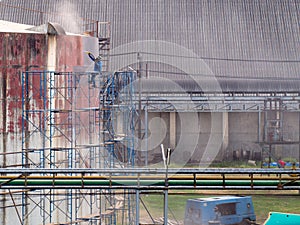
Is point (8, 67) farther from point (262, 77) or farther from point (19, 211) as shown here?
point (262, 77)

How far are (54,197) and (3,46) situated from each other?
140 inches

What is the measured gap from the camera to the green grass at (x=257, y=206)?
73.7 feet

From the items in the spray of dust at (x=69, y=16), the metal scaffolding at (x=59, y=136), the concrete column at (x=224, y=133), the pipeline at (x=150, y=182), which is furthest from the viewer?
the spray of dust at (x=69, y=16)

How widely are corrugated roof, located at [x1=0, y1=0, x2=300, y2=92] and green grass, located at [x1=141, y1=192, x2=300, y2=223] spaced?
10520 mm

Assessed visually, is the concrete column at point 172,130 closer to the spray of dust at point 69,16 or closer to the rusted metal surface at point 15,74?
the spray of dust at point 69,16

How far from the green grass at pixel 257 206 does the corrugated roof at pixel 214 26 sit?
10520 millimetres

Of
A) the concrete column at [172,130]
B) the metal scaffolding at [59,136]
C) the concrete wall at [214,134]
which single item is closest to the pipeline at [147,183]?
the metal scaffolding at [59,136]

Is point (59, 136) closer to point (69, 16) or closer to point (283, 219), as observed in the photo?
point (283, 219)

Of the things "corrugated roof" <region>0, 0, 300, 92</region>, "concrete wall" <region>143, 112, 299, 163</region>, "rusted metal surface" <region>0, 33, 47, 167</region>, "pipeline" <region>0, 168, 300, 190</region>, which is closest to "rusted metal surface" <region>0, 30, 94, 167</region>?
"rusted metal surface" <region>0, 33, 47, 167</region>

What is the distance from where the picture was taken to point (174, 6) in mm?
38906

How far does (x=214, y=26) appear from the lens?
38.1 meters

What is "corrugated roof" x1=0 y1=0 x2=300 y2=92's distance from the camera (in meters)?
36.4

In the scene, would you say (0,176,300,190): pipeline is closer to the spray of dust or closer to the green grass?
the green grass

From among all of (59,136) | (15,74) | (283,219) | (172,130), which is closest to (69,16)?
(172,130)
